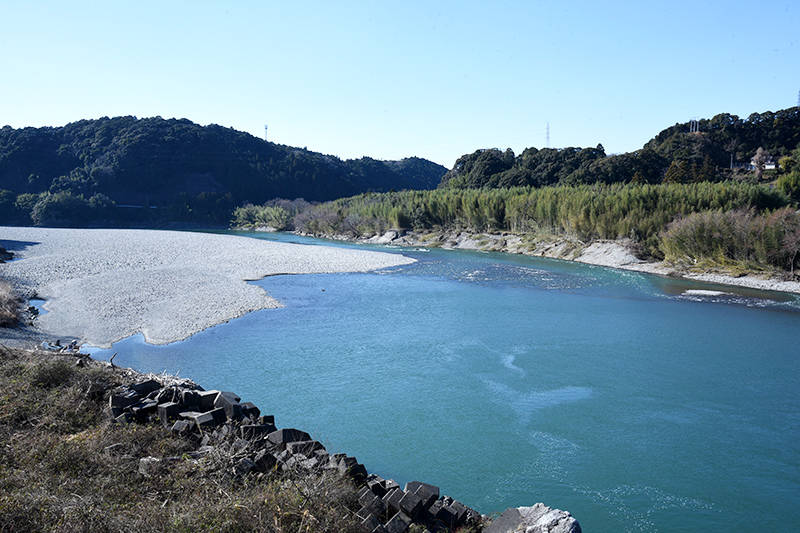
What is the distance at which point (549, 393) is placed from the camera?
911 cm

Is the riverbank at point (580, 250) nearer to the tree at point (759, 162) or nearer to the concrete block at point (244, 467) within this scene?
the tree at point (759, 162)

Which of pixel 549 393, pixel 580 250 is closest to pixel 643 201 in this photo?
pixel 580 250

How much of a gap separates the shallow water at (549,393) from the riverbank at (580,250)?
12.6ft

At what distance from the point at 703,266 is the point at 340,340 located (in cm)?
1915

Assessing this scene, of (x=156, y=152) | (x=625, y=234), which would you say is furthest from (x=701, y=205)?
(x=156, y=152)

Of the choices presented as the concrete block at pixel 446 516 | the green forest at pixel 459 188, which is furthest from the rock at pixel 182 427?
the green forest at pixel 459 188

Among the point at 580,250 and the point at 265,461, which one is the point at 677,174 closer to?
the point at 580,250

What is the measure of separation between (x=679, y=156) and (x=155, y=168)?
234ft

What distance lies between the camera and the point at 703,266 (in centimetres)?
2334

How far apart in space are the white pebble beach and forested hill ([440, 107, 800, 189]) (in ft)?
77.6

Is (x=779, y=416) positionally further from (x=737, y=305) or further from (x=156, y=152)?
(x=156, y=152)

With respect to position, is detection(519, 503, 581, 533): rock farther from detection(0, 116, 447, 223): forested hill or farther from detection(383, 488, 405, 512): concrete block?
detection(0, 116, 447, 223): forested hill

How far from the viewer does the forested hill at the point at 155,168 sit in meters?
71.1

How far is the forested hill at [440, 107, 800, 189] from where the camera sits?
4444 centimetres
